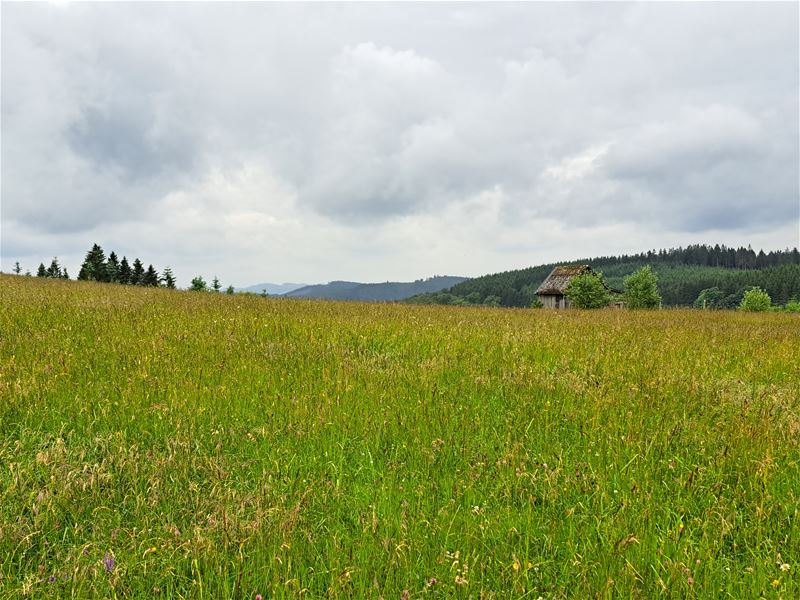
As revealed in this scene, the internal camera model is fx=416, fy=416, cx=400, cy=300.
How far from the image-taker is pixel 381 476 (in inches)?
115

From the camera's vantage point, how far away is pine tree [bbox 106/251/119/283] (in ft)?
179

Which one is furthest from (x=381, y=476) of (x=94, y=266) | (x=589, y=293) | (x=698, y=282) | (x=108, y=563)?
(x=698, y=282)

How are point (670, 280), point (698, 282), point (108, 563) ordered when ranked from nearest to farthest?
point (108, 563), point (698, 282), point (670, 280)

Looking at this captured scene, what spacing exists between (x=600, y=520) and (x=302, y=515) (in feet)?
5.82

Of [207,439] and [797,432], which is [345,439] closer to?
[207,439]

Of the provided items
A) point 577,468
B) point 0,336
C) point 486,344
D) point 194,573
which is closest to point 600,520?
point 577,468

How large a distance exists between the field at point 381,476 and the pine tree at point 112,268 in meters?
59.0

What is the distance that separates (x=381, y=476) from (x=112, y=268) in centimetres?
6499

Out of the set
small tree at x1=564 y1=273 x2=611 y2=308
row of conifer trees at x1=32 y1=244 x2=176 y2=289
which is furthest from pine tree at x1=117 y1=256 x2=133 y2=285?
small tree at x1=564 y1=273 x2=611 y2=308

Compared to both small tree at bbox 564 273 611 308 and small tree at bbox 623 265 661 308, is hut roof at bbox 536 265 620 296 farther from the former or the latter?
small tree at bbox 564 273 611 308

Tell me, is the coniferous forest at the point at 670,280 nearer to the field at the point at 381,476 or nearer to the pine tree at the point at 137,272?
the pine tree at the point at 137,272

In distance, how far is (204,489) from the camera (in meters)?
2.74

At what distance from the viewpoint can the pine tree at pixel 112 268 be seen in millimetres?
54447

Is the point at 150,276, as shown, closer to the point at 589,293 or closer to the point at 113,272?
the point at 113,272
